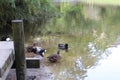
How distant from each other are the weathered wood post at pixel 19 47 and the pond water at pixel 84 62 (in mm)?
1666

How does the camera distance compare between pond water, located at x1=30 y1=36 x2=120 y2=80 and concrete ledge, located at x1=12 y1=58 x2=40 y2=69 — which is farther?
pond water, located at x1=30 y1=36 x2=120 y2=80

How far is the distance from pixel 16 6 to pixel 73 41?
326 cm

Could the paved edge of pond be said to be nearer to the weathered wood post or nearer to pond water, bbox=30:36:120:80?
pond water, bbox=30:36:120:80

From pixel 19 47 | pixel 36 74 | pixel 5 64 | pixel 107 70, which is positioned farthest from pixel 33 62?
pixel 107 70

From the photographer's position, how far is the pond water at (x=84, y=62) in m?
7.35

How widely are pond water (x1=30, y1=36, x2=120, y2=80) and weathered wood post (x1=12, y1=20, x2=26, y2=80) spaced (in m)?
1.67

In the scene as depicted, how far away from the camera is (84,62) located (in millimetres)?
8453

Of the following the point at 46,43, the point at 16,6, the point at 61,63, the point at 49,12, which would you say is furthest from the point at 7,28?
the point at 61,63

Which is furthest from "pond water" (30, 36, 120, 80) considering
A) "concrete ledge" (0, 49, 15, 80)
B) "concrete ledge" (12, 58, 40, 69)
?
"concrete ledge" (0, 49, 15, 80)

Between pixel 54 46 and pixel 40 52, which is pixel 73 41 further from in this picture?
pixel 40 52

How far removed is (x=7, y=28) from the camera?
1269cm

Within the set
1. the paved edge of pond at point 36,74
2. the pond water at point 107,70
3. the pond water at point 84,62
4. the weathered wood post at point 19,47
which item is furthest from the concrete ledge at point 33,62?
the pond water at point 107,70

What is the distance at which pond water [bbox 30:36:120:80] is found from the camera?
7352 millimetres

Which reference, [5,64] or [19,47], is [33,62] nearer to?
[19,47]
